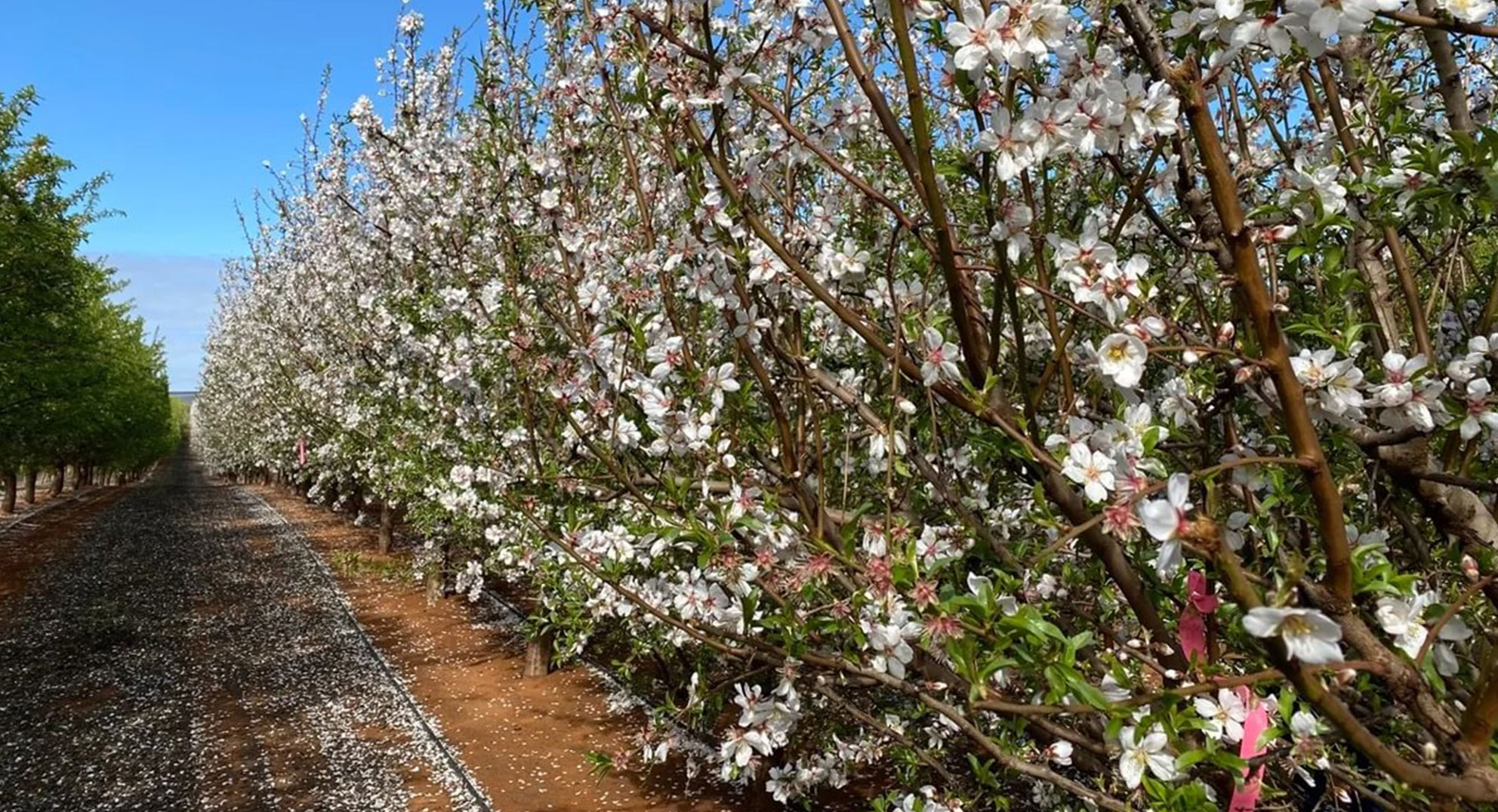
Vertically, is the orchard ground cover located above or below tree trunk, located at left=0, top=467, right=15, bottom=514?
below

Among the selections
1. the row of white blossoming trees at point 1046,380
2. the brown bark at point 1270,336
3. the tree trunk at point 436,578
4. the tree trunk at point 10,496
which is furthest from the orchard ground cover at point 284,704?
the tree trunk at point 10,496

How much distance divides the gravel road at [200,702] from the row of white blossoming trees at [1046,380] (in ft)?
11.6

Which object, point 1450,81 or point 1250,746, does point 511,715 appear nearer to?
point 1250,746

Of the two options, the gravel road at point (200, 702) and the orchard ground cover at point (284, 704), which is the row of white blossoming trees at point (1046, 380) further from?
the gravel road at point (200, 702)

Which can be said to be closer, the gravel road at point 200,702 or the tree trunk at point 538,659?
the gravel road at point 200,702

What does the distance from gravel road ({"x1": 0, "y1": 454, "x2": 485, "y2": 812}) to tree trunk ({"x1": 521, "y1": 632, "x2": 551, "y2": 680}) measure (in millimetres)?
1155

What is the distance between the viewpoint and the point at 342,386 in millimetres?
10609

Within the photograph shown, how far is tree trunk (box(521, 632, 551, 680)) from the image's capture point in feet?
27.9

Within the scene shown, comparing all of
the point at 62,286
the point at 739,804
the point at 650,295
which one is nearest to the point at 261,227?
the point at 62,286

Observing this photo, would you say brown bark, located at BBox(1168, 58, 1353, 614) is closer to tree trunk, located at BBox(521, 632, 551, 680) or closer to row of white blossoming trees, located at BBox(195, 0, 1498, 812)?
row of white blossoming trees, located at BBox(195, 0, 1498, 812)

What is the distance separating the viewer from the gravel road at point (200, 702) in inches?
253

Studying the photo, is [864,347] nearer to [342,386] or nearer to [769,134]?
[769,134]

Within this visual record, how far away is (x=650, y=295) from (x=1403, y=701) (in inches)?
88.6

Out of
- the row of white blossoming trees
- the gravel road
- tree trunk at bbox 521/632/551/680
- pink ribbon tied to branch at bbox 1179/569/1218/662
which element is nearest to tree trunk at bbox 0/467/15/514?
the gravel road
